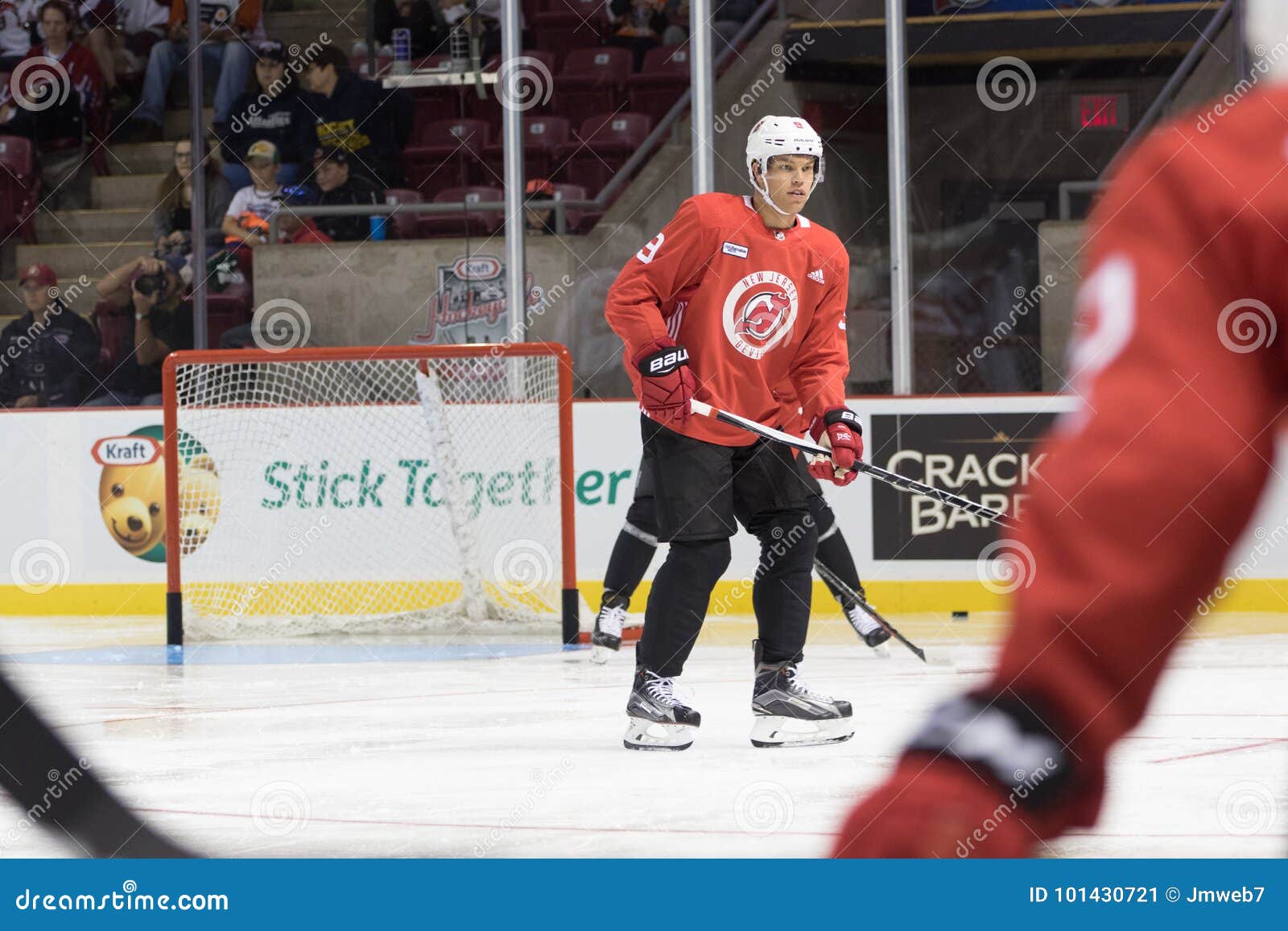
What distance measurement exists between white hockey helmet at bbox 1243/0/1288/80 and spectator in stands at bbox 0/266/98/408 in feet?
24.1

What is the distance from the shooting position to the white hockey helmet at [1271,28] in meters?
0.56

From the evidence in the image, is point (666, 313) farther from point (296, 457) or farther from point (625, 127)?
point (625, 127)

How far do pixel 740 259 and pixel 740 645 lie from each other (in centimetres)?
244

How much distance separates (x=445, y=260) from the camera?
25.1ft

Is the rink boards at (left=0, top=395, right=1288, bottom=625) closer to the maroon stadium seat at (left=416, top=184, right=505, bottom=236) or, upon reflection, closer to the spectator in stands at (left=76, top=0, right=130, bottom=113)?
the maroon stadium seat at (left=416, top=184, right=505, bottom=236)

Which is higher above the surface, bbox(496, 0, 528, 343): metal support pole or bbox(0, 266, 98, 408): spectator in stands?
bbox(496, 0, 528, 343): metal support pole

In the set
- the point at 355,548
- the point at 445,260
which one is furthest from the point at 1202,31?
the point at 355,548

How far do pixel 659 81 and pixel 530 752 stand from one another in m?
5.83

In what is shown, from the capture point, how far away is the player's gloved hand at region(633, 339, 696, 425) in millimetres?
3602

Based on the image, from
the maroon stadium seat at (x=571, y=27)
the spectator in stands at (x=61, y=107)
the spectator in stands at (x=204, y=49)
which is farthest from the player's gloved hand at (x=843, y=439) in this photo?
the spectator in stands at (x=61, y=107)

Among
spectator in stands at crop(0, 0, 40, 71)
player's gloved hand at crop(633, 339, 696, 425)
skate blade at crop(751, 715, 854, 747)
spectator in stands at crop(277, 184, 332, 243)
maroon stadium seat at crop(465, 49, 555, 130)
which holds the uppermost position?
spectator in stands at crop(0, 0, 40, 71)

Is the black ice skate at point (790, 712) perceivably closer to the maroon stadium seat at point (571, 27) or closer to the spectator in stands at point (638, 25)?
the spectator in stands at point (638, 25)

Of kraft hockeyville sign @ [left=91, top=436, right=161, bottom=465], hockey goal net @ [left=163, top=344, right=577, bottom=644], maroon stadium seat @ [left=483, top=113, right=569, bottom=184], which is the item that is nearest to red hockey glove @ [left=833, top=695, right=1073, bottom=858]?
hockey goal net @ [left=163, top=344, right=577, bottom=644]

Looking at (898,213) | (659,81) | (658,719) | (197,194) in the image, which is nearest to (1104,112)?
(659,81)
